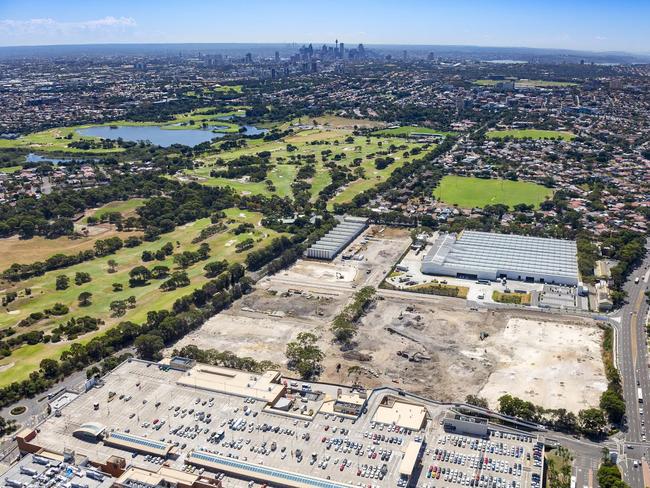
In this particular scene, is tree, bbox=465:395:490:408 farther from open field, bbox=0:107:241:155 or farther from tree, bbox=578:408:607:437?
open field, bbox=0:107:241:155

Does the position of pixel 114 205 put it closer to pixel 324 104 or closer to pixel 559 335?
pixel 559 335

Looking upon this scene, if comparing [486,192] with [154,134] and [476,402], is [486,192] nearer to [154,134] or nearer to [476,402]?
[476,402]

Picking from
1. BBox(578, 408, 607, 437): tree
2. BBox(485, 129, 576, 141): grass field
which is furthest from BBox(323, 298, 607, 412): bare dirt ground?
BBox(485, 129, 576, 141): grass field

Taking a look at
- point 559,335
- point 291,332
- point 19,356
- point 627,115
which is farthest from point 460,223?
point 627,115

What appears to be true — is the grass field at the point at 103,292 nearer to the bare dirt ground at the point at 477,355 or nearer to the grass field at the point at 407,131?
the bare dirt ground at the point at 477,355

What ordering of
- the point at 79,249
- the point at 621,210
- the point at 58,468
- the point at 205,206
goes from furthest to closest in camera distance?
the point at 205,206
the point at 621,210
the point at 79,249
the point at 58,468

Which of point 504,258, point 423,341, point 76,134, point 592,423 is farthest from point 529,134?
point 592,423
